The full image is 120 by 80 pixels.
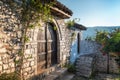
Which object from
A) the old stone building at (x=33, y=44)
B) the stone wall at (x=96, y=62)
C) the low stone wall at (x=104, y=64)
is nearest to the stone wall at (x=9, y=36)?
the old stone building at (x=33, y=44)

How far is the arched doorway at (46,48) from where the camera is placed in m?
7.04

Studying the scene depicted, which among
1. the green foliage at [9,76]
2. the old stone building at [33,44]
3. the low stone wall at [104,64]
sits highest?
the old stone building at [33,44]

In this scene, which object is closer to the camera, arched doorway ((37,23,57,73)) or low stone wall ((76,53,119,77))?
arched doorway ((37,23,57,73))

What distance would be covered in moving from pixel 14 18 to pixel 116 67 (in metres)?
8.66

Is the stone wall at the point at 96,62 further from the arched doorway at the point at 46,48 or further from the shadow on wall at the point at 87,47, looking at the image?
the arched doorway at the point at 46,48

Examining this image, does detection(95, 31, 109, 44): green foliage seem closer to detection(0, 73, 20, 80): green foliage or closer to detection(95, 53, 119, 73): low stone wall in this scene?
detection(95, 53, 119, 73): low stone wall

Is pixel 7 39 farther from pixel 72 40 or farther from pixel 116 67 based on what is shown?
pixel 116 67

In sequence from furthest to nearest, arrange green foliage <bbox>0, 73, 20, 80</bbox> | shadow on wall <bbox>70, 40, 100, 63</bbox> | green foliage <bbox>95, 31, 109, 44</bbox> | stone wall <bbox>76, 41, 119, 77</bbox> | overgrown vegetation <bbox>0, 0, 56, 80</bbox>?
green foliage <bbox>95, 31, 109, 44</bbox> < shadow on wall <bbox>70, 40, 100, 63</bbox> < stone wall <bbox>76, 41, 119, 77</bbox> < overgrown vegetation <bbox>0, 0, 56, 80</bbox> < green foliage <bbox>0, 73, 20, 80</bbox>

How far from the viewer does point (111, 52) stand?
1200 cm

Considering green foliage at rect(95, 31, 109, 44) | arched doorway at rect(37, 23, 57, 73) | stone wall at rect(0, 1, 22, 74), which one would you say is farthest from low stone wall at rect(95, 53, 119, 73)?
stone wall at rect(0, 1, 22, 74)

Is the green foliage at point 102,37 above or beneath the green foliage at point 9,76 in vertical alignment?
above

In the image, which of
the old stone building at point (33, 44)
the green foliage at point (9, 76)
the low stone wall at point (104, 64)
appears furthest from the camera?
the low stone wall at point (104, 64)

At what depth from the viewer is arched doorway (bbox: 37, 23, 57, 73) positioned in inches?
277

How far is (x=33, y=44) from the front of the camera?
6.07 m
